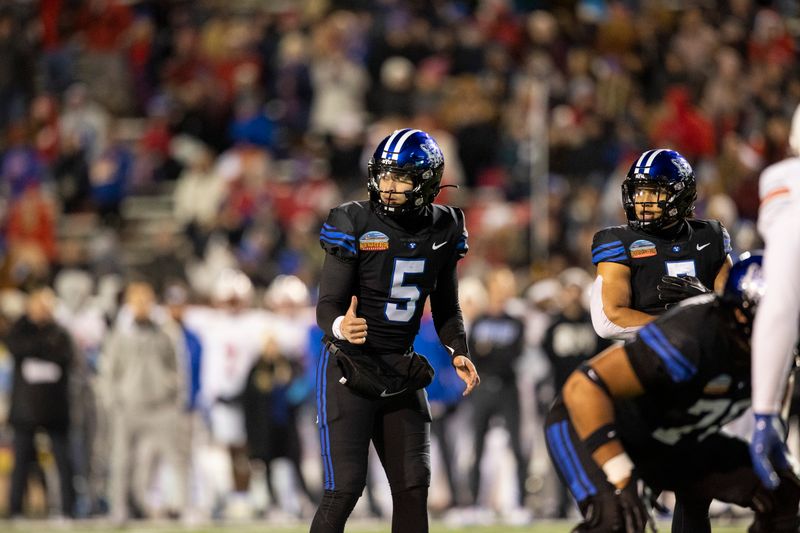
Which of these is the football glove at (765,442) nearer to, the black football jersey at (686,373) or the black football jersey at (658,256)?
the black football jersey at (686,373)

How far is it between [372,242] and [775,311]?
2.09 m

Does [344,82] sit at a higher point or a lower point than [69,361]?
higher

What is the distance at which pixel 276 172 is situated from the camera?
14.7 metres

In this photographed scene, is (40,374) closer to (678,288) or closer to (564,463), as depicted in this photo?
(678,288)

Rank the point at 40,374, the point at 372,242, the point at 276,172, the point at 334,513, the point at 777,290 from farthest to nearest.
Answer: the point at 276,172 < the point at 40,374 < the point at 372,242 < the point at 334,513 < the point at 777,290

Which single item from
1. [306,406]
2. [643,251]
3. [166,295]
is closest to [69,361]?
[166,295]

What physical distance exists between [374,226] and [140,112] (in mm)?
11052

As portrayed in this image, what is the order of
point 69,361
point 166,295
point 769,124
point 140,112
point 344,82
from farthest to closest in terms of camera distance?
point 140,112
point 344,82
point 769,124
point 166,295
point 69,361

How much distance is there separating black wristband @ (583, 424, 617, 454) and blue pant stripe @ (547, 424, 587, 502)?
10 cm

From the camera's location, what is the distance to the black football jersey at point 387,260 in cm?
559

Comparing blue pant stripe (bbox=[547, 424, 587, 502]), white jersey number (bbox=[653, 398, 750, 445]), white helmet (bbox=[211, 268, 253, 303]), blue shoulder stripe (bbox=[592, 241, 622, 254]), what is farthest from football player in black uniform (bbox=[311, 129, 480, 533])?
white helmet (bbox=[211, 268, 253, 303])

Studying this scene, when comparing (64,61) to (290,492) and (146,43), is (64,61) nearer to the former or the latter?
(146,43)

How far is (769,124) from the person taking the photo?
13.7 m

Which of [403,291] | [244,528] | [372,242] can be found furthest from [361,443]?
[244,528]
